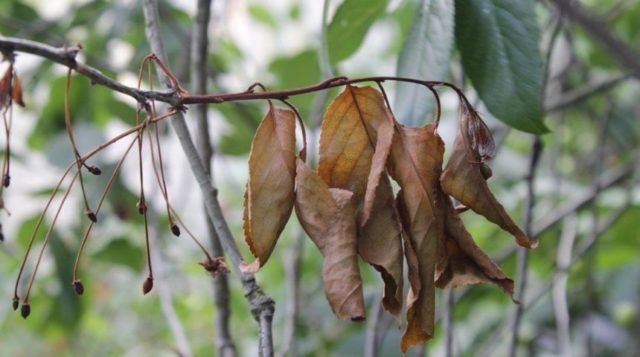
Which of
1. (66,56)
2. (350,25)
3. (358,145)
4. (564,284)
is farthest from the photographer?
(564,284)

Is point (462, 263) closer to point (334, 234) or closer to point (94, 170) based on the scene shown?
point (334, 234)

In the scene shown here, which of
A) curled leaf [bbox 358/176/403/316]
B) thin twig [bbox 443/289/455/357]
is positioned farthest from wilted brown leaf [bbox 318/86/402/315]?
thin twig [bbox 443/289/455/357]

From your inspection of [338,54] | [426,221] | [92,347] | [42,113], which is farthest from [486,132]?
[92,347]

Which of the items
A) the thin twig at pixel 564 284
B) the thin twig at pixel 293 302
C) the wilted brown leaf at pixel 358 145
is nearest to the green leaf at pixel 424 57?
the wilted brown leaf at pixel 358 145

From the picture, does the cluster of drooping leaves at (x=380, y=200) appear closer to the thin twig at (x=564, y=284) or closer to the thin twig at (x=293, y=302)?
the thin twig at (x=293, y=302)

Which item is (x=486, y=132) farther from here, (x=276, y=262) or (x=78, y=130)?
(x=276, y=262)

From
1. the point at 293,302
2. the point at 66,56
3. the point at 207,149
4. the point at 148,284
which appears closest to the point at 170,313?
the point at 293,302
